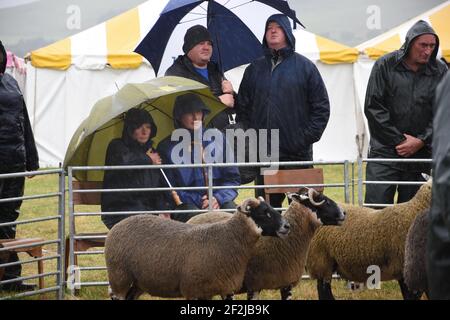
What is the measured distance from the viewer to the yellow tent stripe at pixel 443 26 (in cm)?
1552

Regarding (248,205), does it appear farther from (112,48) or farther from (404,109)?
(112,48)

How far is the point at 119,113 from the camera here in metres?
6.90

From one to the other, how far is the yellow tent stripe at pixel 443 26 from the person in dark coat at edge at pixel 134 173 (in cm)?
951

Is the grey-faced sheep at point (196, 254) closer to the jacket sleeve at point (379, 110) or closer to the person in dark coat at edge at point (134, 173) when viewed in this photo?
the person in dark coat at edge at point (134, 173)

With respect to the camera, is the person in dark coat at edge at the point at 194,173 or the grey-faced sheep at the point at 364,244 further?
the person in dark coat at edge at the point at 194,173

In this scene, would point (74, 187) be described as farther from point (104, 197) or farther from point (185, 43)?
point (185, 43)

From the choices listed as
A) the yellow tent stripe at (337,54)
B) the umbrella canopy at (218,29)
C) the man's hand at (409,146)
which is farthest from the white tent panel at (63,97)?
the man's hand at (409,146)

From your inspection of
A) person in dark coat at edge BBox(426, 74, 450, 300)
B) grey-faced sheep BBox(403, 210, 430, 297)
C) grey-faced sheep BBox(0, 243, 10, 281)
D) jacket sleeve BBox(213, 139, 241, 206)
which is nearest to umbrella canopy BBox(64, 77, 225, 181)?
jacket sleeve BBox(213, 139, 241, 206)

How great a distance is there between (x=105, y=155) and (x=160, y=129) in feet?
1.81

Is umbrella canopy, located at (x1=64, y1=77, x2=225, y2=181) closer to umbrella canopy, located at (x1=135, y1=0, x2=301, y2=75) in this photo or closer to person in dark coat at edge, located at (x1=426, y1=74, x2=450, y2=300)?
umbrella canopy, located at (x1=135, y1=0, x2=301, y2=75)

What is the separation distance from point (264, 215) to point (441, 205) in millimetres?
3469

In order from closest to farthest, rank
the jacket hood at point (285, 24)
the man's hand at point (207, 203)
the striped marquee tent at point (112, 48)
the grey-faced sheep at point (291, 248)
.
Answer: the grey-faced sheep at point (291, 248) → the man's hand at point (207, 203) → the jacket hood at point (285, 24) → the striped marquee tent at point (112, 48)

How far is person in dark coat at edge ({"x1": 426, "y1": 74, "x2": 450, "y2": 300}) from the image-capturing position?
193 cm
